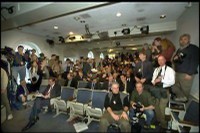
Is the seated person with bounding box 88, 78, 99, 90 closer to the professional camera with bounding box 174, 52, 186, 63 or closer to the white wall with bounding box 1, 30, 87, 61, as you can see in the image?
the professional camera with bounding box 174, 52, 186, 63

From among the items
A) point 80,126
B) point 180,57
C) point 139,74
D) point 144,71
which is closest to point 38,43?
point 80,126

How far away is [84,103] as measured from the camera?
3.08 m

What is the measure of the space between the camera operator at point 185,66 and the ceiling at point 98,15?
87 centimetres

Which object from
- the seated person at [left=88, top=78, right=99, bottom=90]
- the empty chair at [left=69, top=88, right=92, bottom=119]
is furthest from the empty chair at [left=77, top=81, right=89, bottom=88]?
the empty chair at [left=69, top=88, right=92, bottom=119]

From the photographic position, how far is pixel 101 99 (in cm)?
287

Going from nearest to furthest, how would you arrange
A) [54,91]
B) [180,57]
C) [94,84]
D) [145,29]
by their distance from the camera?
Answer: [180,57], [54,91], [94,84], [145,29]

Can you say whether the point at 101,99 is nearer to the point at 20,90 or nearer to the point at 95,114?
the point at 95,114

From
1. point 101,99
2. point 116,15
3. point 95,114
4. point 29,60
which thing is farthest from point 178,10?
point 29,60

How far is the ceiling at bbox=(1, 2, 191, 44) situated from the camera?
2.49 metres

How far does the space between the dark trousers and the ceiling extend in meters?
1.89

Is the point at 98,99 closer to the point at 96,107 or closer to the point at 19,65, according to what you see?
the point at 96,107

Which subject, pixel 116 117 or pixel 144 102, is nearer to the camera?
pixel 116 117

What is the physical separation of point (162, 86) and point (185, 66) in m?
0.57

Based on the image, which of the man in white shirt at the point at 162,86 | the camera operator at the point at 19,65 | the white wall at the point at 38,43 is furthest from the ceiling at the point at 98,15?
the man in white shirt at the point at 162,86
